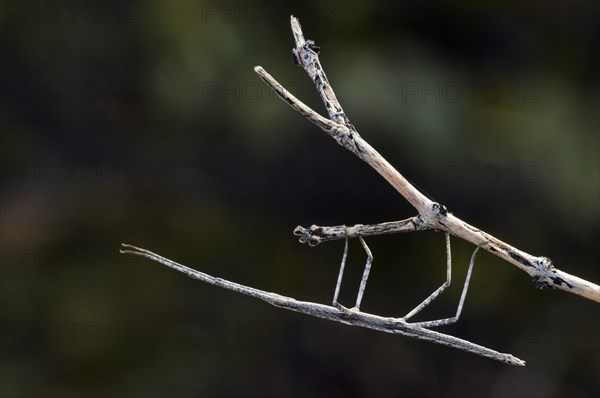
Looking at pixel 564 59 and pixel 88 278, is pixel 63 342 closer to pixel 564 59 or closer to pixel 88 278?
pixel 88 278

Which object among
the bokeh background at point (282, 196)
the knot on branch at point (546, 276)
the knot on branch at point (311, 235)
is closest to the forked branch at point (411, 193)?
the knot on branch at point (546, 276)

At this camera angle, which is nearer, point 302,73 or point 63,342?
point 302,73

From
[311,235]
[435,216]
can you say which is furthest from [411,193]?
[311,235]

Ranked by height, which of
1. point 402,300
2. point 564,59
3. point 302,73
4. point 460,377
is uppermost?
point 564,59

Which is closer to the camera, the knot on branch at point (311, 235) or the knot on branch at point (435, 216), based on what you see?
the knot on branch at point (435, 216)

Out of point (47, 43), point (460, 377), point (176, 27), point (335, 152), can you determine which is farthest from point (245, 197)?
point (460, 377)

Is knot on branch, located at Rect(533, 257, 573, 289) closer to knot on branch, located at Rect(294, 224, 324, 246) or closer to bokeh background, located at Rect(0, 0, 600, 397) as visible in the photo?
knot on branch, located at Rect(294, 224, 324, 246)

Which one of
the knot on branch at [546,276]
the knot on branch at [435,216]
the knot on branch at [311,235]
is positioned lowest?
the knot on branch at [311,235]

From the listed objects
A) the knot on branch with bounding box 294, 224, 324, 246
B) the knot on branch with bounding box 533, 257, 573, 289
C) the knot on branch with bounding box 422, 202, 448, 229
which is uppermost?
the knot on branch with bounding box 422, 202, 448, 229

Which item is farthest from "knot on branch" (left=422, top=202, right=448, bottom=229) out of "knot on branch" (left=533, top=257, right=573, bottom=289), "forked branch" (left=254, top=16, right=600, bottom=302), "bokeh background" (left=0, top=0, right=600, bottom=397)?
"bokeh background" (left=0, top=0, right=600, bottom=397)

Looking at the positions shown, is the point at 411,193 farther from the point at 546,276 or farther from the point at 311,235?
the point at 546,276

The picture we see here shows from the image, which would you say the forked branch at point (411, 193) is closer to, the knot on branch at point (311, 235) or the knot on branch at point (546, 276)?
the knot on branch at point (546, 276)
